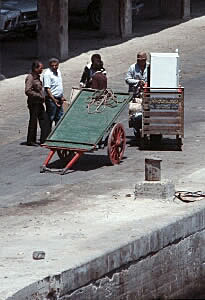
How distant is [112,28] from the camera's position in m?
29.5

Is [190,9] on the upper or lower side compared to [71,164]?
upper

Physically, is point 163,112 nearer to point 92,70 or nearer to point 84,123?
point 92,70

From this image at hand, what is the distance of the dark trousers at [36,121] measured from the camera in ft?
60.2

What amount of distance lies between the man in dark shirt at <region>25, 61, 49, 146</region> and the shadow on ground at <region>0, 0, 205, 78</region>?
6335 millimetres

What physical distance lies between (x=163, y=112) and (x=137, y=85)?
0.87 meters

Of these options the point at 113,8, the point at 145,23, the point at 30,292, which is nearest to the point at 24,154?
the point at 30,292

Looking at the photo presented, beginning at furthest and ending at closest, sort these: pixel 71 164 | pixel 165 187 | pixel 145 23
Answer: pixel 145 23 → pixel 71 164 → pixel 165 187

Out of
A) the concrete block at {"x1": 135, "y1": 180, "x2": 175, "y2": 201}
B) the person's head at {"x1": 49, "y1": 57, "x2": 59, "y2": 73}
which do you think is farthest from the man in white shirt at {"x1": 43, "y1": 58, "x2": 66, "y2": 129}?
the concrete block at {"x1": 135, "y1": 180, "x2": 175, "y2": 201}

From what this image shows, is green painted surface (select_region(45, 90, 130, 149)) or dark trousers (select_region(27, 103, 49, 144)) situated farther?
dark trousers (select_region(27, 103, 49, 144))

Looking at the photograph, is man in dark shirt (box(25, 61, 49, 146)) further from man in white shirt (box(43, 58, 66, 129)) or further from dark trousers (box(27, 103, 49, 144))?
man in white shirt (box(43, 58, 66, 129))

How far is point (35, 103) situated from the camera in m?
18.2

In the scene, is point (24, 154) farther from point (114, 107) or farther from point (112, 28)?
point (112, 28)

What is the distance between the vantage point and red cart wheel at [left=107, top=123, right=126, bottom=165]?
1681cm

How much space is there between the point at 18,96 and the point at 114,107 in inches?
247
